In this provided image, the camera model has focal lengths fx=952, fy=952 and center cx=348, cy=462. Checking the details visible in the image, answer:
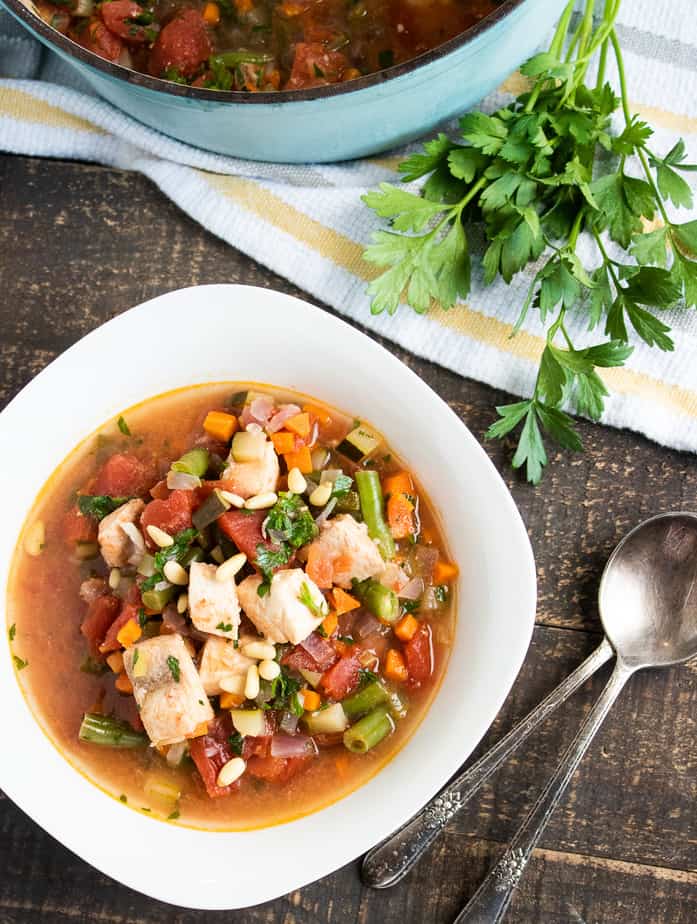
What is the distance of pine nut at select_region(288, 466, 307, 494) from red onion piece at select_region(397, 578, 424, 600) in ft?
1.22

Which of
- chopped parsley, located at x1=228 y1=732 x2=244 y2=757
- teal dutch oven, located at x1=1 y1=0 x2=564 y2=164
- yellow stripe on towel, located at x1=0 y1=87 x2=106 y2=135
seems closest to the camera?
teal dutch oven, located at x1=1 y1=0 x2=564 y2=164

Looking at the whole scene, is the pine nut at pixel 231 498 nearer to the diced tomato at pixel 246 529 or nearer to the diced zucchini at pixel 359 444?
the diced tomato at pixel 246 529

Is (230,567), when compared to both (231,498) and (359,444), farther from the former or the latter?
(359,444)

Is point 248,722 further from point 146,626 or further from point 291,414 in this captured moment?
point 291,414

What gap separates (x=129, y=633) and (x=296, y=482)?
0.56 m

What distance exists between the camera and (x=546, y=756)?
8.82ft

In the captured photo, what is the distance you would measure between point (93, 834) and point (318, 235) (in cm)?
171

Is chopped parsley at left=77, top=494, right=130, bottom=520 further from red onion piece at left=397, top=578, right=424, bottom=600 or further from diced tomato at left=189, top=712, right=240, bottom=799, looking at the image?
red onion piece at left=397, top=578, right=424, bottom=600

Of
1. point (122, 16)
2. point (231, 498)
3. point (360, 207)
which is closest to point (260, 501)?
point (231, 498)

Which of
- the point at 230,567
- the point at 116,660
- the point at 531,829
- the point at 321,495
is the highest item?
the point at 321,495

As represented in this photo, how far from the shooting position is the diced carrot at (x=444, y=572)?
8.15 feet

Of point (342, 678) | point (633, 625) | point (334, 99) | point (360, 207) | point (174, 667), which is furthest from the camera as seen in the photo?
point (360, 207)

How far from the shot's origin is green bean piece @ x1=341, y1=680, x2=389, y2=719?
2.41 metres

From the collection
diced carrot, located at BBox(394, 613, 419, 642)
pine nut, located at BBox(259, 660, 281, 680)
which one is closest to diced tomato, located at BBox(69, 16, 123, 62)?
pine nut, located at BBox(259, 660, 281, 680)
